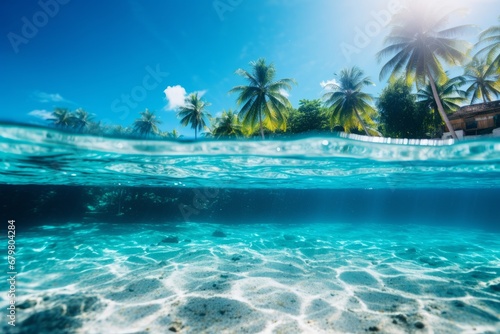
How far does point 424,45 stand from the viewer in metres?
23.7

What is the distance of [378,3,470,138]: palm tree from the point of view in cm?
2262

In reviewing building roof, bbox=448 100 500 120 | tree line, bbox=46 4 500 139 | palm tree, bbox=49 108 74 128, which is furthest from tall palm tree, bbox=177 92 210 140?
building roof, bbox=448 100 500 120

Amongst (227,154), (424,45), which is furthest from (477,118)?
(227,154)

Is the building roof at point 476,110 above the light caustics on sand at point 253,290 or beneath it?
above

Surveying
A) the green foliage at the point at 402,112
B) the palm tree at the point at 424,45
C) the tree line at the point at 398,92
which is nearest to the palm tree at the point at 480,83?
the tree line at the point at 398,92

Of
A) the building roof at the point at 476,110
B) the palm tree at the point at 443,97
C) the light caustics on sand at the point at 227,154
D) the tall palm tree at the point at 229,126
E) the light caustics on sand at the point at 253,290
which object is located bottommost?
the light caustics on sand at the point at 253,290

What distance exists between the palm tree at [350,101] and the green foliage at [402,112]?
3.89 meters

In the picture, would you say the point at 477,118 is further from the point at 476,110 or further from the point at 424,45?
the point at 424,45

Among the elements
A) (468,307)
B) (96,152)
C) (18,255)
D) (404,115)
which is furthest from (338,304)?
(404,115)

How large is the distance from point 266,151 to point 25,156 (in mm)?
13551

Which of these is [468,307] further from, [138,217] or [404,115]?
[404,115]

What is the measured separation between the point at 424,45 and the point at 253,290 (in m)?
28.9

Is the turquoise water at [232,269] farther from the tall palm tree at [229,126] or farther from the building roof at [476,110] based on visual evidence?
the building roof at [476,110]

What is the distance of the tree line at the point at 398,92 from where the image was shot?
77.2 feet
